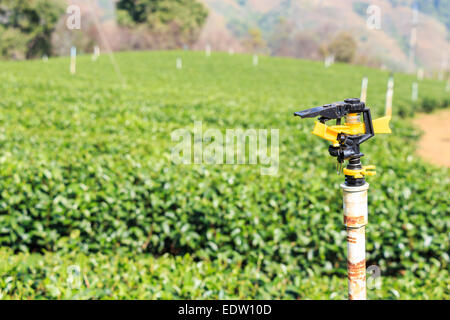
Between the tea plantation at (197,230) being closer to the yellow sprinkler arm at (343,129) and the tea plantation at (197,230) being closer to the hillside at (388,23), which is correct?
the yellow sprinkler arm at (343,129)

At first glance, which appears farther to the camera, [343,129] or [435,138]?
[435,138]

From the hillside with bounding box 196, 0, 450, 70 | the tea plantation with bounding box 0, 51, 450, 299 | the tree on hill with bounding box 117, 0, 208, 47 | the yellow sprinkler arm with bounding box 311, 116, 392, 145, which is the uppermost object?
the hillside with bounding box 196, 0, 450, 70

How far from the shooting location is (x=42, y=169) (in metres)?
5.05

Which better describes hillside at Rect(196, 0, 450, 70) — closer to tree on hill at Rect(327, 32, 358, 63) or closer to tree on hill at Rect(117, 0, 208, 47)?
tree on hill at Rect(327, 32, 358, 63)

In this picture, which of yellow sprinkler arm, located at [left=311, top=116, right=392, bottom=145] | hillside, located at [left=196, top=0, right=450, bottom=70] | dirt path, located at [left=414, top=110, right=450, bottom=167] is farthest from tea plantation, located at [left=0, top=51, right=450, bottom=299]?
hillside, located at [left=196, top=0, right=450, bottom=70]

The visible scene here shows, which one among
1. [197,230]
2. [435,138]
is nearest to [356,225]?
[197,230]

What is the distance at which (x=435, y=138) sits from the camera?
1652cm

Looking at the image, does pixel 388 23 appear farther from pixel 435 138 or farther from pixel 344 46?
pixel 435 138

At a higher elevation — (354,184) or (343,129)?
(343,129)

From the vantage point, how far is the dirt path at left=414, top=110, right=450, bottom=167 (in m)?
13.2

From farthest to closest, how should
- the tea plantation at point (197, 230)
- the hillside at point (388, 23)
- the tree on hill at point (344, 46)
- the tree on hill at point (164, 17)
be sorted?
the hillside at point (388, 23) → the tree on hill at point (344, 46) → the tree on hill at point (164, 17) → the tea plantation at point (197, 230)

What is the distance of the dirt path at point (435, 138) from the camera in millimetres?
13160

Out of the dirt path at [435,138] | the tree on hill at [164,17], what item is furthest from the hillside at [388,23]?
the dirt path at [435,138]

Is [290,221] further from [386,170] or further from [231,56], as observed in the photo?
[231,56]
